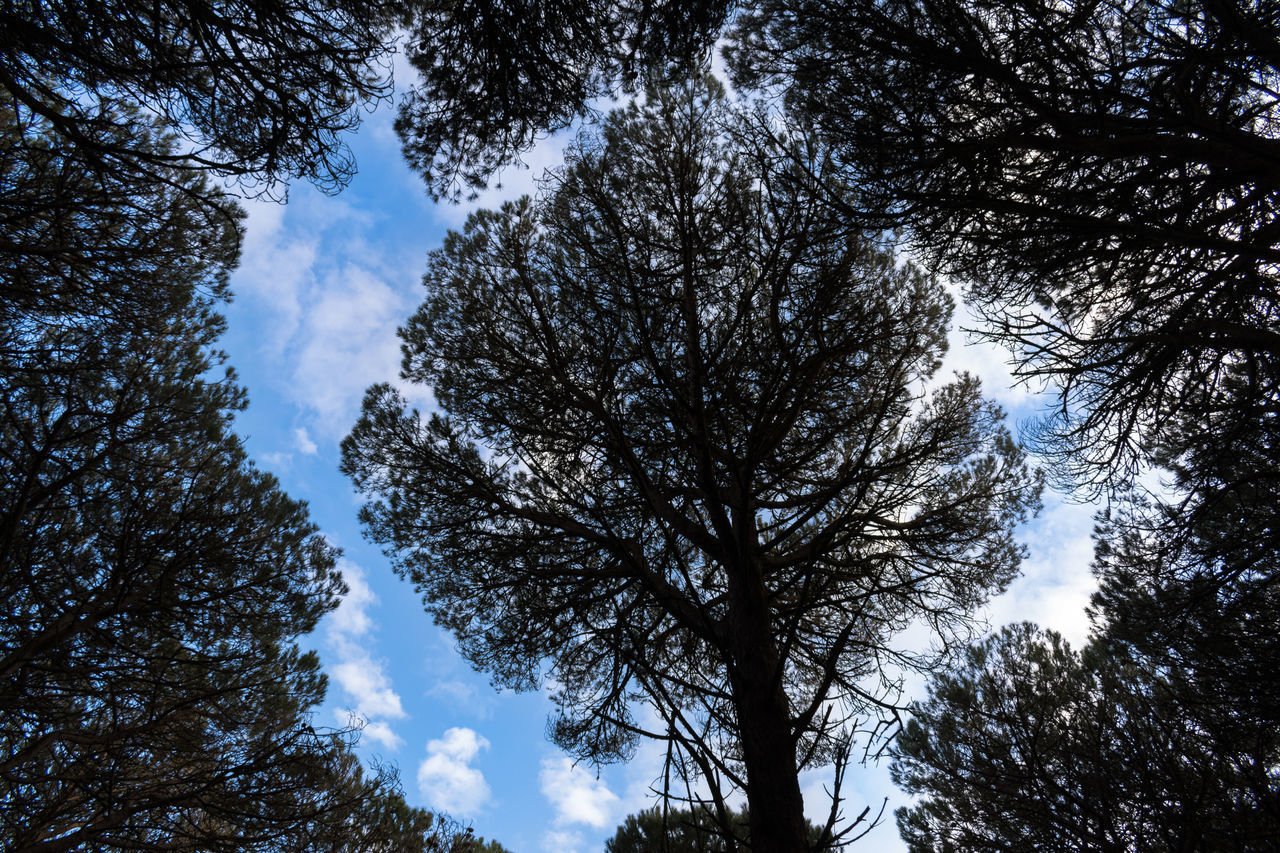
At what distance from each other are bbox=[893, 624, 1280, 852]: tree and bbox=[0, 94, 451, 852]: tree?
22.0ft

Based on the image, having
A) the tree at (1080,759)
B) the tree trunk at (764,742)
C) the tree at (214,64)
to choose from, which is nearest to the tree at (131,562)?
the tree at (214,64)

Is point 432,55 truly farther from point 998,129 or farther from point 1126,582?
point 1126,582

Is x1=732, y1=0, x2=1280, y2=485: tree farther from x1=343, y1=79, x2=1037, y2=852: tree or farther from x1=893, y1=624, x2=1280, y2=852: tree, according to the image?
x1=893, y1=624, x2=1280, y2=852: tree

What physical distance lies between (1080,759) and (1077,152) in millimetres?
7686

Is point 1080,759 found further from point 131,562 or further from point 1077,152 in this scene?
point 131,562

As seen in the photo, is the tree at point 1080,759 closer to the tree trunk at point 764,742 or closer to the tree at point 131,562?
the tree trunk at point 764,742

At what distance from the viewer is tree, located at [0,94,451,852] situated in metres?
4.64

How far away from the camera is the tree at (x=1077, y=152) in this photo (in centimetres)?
366

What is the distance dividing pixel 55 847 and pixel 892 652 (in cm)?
702

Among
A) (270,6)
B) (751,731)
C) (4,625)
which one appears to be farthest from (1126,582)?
(4,625)

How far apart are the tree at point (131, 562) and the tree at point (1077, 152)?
4716mm

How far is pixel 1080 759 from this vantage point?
298 inches

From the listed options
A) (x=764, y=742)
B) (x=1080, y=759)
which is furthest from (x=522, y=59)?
(x=1080, y=759)

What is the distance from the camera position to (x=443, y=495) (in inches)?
233
